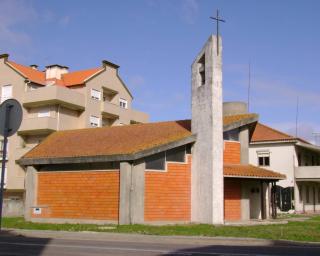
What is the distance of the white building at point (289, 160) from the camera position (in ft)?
140

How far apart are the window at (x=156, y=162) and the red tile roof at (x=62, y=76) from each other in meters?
26.3

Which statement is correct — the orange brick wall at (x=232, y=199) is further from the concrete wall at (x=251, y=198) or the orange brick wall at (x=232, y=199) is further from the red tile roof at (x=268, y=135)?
the red tile roof at (x=268, y=135)

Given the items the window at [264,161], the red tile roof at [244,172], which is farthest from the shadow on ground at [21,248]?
the window at [264,161]

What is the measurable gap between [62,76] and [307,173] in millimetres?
26670

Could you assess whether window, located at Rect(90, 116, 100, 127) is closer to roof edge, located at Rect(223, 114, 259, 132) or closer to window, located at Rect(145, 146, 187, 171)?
roof edge, located at Rect(223, 114, 259, 132)

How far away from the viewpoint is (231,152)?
29109mm

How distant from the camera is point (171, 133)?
90.0 ft

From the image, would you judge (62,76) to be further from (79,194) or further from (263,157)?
(79,194)

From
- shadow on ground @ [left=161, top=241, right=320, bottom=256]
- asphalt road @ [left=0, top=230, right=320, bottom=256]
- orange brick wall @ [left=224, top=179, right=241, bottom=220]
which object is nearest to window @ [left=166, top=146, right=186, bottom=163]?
orange brick wall @ [left=224, top=179, right=241, bottom=220]

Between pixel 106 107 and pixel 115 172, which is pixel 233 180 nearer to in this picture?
pixel 115 172

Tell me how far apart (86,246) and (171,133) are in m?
13.3

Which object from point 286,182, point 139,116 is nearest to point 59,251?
point 286,182

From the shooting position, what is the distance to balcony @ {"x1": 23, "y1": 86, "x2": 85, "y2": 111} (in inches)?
1801

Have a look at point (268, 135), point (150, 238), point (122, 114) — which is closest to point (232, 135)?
point (150, 238)
